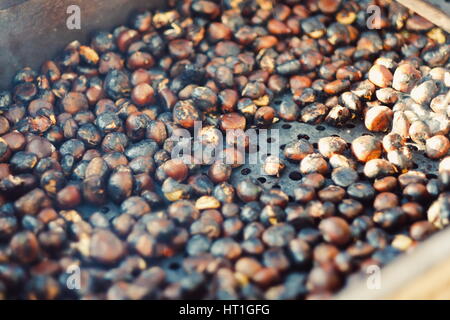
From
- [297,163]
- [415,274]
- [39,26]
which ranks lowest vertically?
[297,163]

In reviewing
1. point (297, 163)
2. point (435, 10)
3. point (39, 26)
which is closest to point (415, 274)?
point (297, 163)

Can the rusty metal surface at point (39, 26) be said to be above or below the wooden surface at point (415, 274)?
above

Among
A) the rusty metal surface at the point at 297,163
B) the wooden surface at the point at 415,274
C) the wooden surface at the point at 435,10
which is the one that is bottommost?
Answer: the rusty metal surface at the point at 297,163

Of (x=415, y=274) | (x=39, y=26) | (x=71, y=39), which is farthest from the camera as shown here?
(x=71, y=39)

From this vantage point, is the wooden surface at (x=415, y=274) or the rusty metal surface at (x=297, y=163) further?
the rusty metal surface at (x=297, y=163)

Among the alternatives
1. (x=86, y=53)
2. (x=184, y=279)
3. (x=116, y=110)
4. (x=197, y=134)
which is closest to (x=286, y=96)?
(x=197, y=134)

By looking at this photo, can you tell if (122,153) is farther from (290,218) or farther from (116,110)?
(290,218)

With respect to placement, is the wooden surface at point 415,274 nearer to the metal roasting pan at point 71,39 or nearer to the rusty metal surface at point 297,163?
the metal roasting pan at point 71,39

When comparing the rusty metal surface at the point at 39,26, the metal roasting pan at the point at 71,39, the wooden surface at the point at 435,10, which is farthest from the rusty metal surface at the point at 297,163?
the rusty metal surface at the point at 39,26

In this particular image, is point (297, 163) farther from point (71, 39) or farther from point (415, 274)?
point (71, 39)
